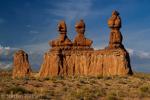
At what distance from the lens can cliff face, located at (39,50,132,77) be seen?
41.5 metres

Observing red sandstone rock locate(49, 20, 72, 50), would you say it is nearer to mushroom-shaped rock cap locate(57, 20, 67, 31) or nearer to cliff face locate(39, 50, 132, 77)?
mushroom-shaped rock cap locate(57, 20, 67, 31)

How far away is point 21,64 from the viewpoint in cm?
5469

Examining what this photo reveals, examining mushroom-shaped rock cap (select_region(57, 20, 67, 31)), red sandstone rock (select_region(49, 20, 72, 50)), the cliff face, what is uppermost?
mushroom-shaped rock cap (select_region(57, 20, 67, 31))

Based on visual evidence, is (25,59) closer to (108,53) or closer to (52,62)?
(52,62)

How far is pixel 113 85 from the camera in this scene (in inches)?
1225

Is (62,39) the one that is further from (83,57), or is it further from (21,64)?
(21,64)

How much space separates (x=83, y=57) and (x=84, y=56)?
0.36 m

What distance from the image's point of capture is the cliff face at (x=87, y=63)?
136 ft

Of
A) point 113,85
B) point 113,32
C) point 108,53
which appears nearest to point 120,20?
point 113,32

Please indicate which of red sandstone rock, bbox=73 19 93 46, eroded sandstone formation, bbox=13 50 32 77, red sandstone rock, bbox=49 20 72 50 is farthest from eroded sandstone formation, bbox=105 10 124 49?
eroded sandstone formation, bbox=13 50 32 77

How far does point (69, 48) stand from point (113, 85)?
20.4 m

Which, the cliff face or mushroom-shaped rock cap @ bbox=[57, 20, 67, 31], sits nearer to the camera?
the cliff face

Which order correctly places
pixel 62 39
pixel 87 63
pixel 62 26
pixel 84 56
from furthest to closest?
1. pixel 62 26
2. pixel 62 39
3. pixel 84 56
4. pixel 87 63

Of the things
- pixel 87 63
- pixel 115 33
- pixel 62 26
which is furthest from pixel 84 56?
pixel 62 26
